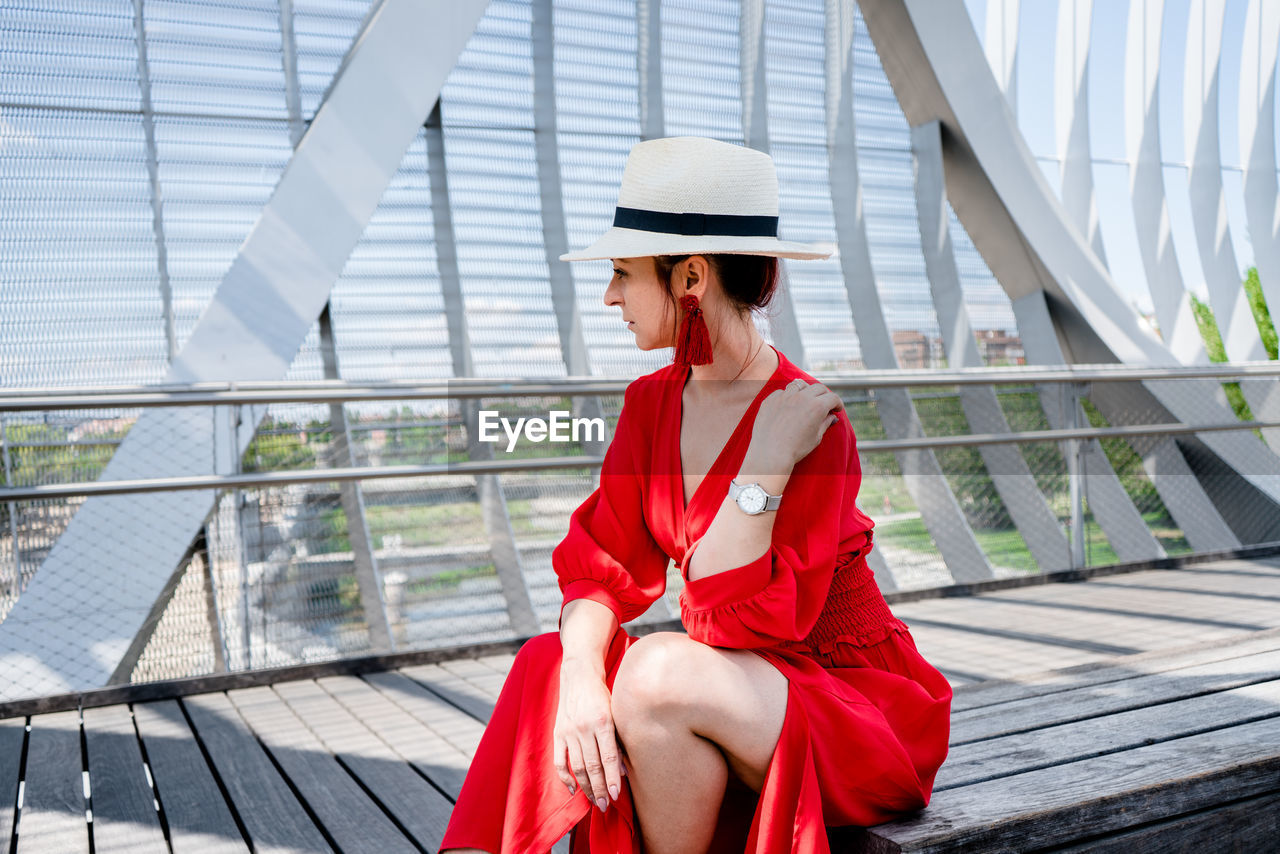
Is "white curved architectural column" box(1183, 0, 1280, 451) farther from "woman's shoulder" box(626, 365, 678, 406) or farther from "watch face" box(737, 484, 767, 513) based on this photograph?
"watch face" box(737, 484, 767, 513)

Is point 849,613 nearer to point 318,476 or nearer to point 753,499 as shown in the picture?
point 753,499

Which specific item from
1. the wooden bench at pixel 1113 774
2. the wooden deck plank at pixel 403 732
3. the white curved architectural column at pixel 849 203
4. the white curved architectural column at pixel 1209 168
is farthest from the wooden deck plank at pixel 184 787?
the white curved architectural column at pixel 1209 168

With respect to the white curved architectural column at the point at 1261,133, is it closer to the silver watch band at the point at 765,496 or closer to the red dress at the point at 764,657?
the red dress at the point at 764,657

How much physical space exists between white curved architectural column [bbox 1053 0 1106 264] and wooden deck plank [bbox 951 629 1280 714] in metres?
8.65

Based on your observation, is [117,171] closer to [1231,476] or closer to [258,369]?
[258,369]

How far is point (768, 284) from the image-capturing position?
53.5 inches

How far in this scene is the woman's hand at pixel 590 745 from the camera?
1121 mm

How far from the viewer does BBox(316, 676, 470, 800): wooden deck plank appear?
225 cm

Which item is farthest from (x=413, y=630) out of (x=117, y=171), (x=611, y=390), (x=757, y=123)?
(x=757, y=123)

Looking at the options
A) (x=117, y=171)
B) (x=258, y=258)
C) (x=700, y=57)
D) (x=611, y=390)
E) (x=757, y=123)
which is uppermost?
(x=700, y=57)

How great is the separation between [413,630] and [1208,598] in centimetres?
382

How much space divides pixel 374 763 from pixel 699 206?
5.39ft

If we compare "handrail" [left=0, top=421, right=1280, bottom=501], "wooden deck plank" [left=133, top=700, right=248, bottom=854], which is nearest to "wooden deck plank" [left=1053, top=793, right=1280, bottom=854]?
"wooden deck plank" [left=133, top=700, right=248, bottom=854]

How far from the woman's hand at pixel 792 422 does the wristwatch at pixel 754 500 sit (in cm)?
4
